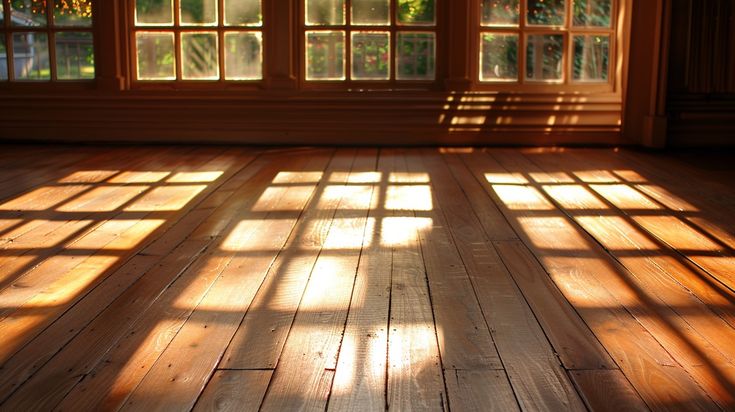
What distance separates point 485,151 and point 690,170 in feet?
4.41

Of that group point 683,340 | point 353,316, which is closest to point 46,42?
point 353,316

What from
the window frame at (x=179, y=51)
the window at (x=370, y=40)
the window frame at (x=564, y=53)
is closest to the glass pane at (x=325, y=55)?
the window at (x=370, y=40)

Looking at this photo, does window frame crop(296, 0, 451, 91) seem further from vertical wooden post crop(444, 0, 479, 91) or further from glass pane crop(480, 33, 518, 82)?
glass pane crop(480, 33, 518, 82)

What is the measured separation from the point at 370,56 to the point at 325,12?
427mm

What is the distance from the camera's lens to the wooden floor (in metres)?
1.98

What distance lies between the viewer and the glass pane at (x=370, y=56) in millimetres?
6188

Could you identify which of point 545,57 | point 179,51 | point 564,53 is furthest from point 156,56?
point 564,53

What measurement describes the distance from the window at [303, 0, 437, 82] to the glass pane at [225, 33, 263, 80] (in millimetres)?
330

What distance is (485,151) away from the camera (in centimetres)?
596

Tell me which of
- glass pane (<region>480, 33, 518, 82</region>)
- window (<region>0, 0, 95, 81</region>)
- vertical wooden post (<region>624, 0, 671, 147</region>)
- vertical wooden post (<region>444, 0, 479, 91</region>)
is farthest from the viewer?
window (<region>0, 0, 95, 81</region>)

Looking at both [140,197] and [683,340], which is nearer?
[683,340]

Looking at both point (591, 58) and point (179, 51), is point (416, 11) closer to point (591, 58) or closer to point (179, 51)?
point (591, 58)

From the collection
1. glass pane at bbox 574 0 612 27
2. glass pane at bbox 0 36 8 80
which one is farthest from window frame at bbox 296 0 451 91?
glass pane at bbox 0 36 8 80

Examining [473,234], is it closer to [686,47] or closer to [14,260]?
[14,260]
